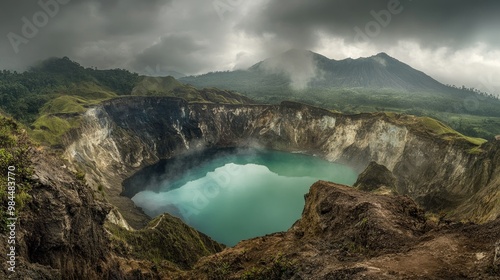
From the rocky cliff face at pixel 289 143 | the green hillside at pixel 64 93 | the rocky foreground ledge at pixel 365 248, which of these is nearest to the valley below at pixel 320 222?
the rocky foreground ledge at pixel 365 248

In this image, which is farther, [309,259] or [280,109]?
[280,109]

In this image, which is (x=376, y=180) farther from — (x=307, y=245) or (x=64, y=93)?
(x=64, y=93)

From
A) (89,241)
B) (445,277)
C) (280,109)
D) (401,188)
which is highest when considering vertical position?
(280,109)

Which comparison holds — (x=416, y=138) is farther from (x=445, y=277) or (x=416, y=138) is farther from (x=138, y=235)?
(x=445, y=277)

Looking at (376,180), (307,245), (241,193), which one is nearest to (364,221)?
(307,245)

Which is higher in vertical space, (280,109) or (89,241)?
(280,109)

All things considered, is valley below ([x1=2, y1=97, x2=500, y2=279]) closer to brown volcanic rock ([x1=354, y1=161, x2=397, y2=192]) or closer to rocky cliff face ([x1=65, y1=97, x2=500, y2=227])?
brown volcanic rock ([x1=354, y1=161, x2=397, y2=192])

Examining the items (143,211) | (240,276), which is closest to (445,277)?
(240,276)

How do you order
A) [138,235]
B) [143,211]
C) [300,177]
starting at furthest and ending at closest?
[300,177] < [143,211] < [138,235]
